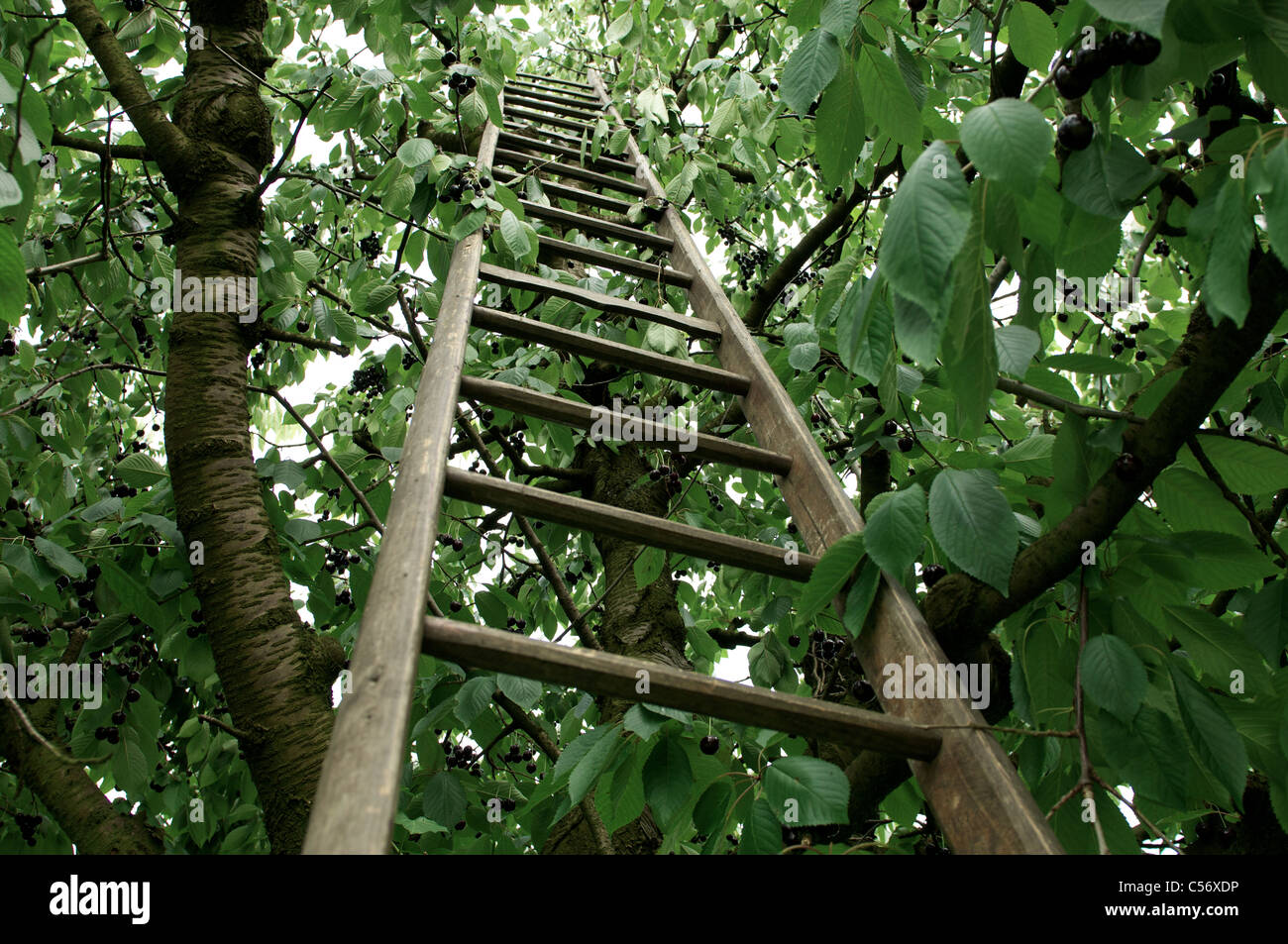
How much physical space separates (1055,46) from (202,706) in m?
3.11

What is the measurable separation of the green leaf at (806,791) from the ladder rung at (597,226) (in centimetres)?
198

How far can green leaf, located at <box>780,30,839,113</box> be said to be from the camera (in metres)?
1.41

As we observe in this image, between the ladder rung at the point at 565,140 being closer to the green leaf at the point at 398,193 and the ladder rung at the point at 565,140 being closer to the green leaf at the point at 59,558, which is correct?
the green leaf at the point at 398,193

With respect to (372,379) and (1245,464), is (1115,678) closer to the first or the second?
(1245,464)

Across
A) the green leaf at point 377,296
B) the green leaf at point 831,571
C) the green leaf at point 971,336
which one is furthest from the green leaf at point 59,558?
the green leaf at point 971,336

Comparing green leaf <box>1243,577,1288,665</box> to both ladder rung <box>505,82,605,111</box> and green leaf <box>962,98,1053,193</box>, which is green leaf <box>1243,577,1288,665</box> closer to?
green leaf <box>962,98,1053,193</box>

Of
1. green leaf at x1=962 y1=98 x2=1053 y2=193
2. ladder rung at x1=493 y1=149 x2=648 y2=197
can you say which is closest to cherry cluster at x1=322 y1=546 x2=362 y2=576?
ladder rung at x1=493 y1=149 x2=648 y2=197

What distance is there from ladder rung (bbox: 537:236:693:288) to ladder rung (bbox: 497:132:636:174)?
2.19ft

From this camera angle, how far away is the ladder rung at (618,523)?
4.69 ft

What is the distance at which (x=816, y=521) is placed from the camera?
1.74 meters

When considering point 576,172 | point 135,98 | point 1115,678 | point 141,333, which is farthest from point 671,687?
point 141,333

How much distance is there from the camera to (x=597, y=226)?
2.96m

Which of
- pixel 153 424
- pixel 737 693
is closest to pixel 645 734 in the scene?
pixel 737 693
